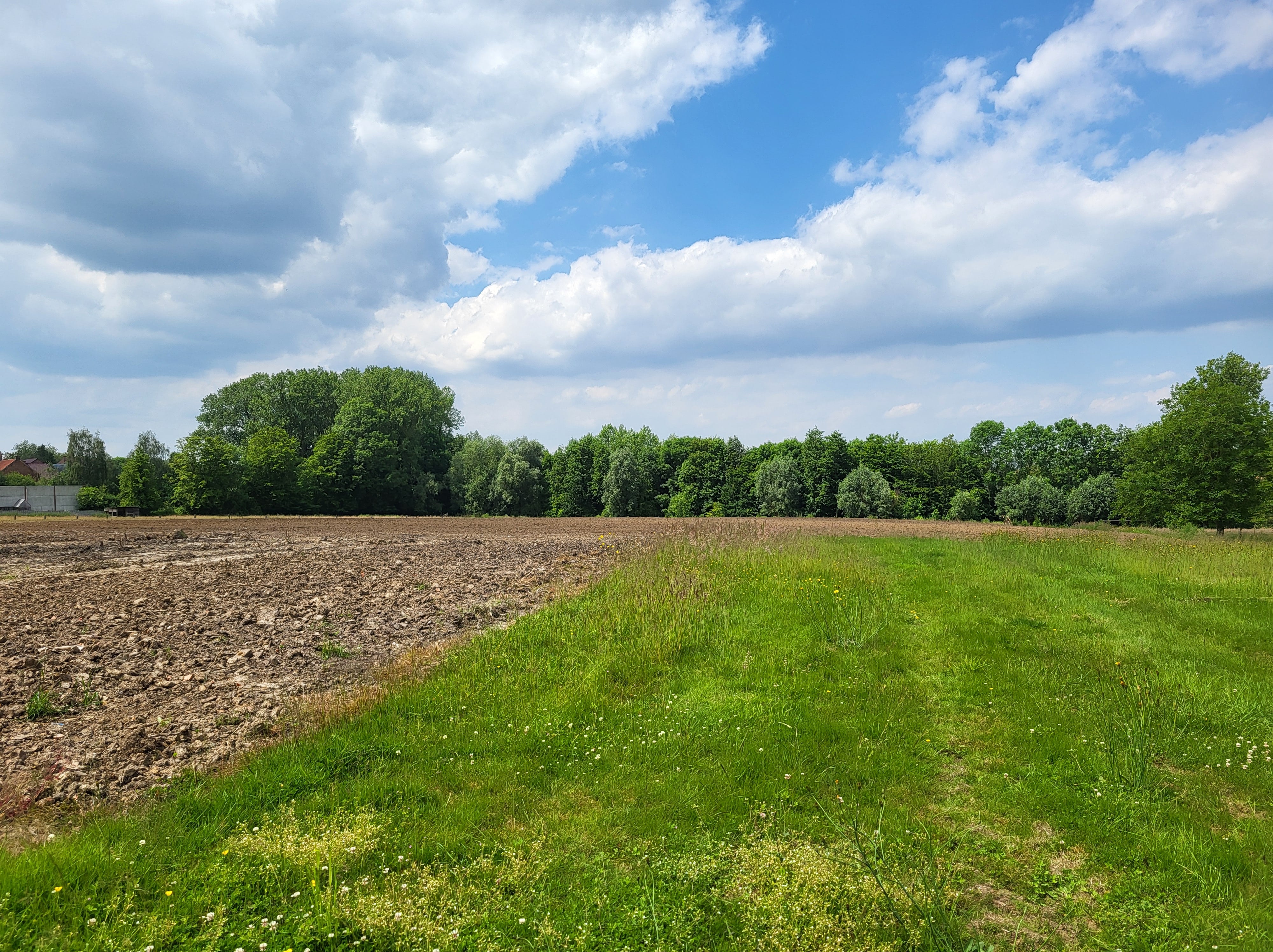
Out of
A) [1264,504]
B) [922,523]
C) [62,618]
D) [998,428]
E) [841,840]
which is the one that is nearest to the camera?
[841,840]

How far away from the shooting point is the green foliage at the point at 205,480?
58.9 m

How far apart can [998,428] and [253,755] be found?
9092cm

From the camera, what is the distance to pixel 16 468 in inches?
4163

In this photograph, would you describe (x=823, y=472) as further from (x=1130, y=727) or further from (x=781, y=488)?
(x=1130, y=727)

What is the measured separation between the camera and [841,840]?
4.71 meters

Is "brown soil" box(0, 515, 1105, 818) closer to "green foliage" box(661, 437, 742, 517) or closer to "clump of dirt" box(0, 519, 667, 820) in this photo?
"clump of dirt" box(0, 519, 667, 820)

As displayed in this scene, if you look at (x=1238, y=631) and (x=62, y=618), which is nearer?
(x=1238, y=631)

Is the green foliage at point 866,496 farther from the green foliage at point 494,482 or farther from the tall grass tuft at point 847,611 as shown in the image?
the tall grass tuft at point 847,611

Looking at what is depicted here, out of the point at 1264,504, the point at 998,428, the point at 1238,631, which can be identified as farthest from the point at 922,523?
the point at 998,428

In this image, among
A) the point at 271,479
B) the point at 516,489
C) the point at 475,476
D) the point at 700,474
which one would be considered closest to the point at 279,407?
the point at 271,479

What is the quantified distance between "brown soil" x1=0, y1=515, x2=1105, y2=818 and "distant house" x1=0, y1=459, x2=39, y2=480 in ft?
351

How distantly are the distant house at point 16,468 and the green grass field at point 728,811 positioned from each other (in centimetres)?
13310

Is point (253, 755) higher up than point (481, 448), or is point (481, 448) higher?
point (481, 448)

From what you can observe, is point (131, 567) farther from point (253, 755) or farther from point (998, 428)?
point (998, 428)
